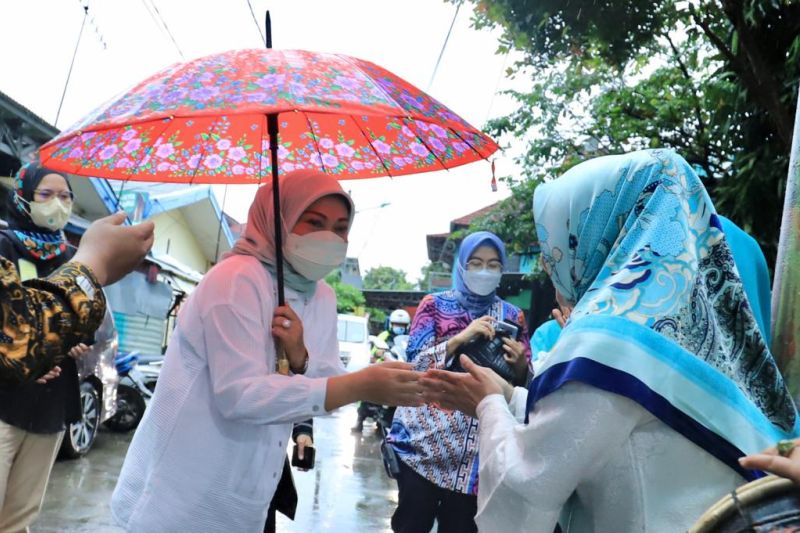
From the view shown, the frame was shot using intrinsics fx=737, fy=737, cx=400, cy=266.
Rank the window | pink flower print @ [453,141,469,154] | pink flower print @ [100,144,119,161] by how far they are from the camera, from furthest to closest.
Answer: the window < pink flower print @ [453,141,469,154] < pink flower print @ [100,144,119,161]

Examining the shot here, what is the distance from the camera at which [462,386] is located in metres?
1.95

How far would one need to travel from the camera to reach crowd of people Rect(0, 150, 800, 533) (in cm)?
143

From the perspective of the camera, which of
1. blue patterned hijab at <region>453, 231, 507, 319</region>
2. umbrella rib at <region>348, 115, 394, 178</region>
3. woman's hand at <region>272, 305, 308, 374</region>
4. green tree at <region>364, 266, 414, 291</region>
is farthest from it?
green tree at <region>364, 266, 414, 291</region>

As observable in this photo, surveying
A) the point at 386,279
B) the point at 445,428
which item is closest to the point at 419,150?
the point at 445,428

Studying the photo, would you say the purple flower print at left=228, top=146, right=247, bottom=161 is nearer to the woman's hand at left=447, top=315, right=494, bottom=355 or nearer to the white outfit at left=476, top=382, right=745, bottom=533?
the woman's hand at left=447, top=315, right=494, bottom=355

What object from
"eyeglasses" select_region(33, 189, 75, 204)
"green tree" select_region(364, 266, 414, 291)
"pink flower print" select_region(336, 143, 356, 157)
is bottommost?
"green tree" select_region(364, 266, 414, 291)

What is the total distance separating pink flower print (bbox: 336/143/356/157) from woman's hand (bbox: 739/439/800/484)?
7.35 feet

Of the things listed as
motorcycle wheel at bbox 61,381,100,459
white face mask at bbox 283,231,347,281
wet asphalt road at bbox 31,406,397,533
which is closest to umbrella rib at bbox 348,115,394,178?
white face mask at bbox 283,231,347,281

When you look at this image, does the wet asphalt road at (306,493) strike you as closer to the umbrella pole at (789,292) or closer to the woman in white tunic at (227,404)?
the woman in white tunic at (227,404)

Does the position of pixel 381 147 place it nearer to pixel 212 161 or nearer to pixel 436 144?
pixel 436 144

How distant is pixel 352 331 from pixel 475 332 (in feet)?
53.4

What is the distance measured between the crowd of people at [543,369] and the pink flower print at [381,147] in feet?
1.95

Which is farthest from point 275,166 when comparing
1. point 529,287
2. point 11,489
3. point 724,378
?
point 529,287

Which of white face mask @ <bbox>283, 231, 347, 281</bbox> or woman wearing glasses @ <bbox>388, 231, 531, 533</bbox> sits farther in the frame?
woman wearing glasses @ <bbox>388, 231, 531, 533</bbox>
